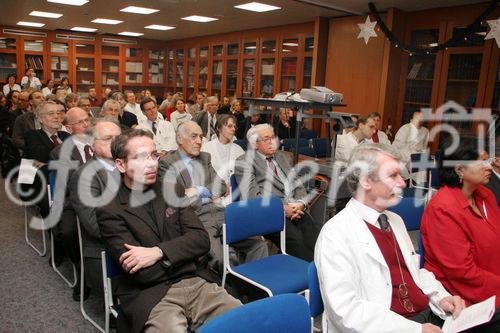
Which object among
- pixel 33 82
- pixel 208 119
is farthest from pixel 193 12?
pixel 33 82

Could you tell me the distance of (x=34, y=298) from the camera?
260 centimetres

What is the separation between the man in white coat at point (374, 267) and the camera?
142cm

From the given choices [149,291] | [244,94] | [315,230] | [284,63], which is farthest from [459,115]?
[149,291]

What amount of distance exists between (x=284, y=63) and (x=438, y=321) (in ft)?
22.4

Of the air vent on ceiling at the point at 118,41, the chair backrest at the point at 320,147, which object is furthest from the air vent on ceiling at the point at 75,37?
the chair backrest at the point at 320,147

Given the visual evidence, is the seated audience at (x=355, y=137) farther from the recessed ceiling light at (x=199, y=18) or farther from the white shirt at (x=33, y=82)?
the white shirt at (x=33, y=82)

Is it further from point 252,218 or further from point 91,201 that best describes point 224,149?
point 91,201

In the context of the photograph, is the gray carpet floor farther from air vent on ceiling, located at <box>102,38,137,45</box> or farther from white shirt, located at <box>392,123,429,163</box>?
air vent on ceiling, located at <box>102,38,137,45</box>

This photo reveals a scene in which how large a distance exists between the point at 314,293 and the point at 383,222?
0.42 meters

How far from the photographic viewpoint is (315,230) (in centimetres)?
286

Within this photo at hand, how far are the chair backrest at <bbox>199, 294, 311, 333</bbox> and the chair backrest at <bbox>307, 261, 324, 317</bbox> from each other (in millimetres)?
260

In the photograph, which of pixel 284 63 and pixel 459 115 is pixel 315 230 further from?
pixel 284 63

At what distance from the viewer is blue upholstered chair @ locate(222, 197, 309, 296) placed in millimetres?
2094

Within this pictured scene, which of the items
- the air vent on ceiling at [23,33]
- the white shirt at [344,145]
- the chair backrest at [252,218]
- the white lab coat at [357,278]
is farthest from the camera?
the air vent on ceiling at [23,33]
